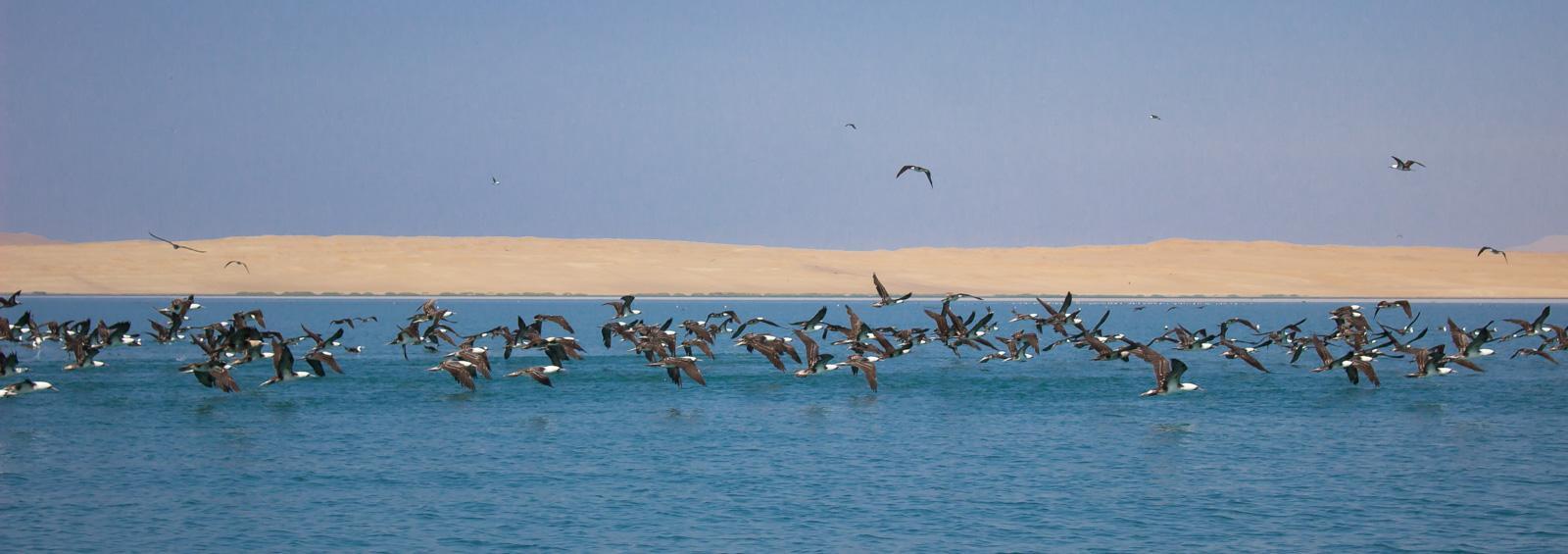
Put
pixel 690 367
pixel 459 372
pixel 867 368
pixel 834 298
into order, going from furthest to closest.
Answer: pixel 834 298 < pixel 459 372 < pixel 867 368 < pixel 690 367

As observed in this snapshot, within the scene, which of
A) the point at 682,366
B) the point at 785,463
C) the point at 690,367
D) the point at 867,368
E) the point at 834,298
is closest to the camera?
the point at 785,463

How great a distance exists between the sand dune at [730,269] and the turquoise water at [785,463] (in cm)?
8367

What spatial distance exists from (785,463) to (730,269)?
118m

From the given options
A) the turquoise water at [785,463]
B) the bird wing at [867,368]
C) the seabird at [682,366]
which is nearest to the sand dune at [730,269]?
the turquoise water at [785,463]

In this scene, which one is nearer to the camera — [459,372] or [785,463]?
[785,463]

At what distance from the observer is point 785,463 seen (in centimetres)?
2650

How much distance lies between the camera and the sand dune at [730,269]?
4958 inches

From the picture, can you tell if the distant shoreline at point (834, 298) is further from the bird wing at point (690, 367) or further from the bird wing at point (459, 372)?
the bird wing at point (690, 367)

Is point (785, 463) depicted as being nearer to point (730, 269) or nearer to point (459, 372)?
point (459, 372)

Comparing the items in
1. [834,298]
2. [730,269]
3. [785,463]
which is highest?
[730,269]

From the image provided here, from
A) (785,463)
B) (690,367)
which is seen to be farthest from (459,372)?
(785,463)

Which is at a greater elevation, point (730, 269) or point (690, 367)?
point (730, 269)

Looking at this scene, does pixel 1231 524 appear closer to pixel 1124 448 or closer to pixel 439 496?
pixel 1124 448

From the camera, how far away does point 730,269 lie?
474 feet
